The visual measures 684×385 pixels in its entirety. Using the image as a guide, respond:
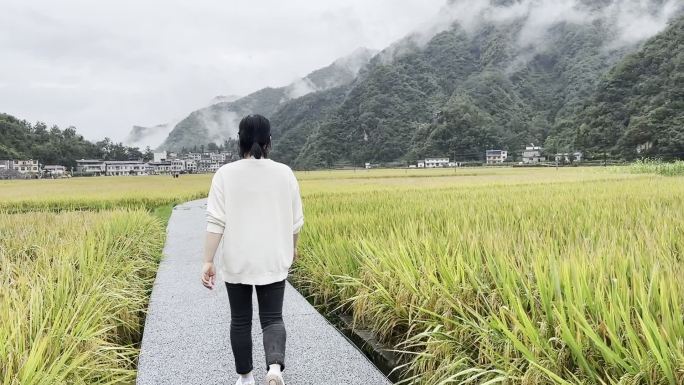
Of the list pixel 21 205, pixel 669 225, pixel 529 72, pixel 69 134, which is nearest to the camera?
pixel 669 225

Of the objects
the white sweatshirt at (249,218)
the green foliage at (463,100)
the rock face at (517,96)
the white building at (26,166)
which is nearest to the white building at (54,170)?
the white building at (26,166)

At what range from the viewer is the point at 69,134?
104875 millimetres

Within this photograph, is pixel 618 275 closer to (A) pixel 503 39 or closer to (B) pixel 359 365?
(B) pixel 359 365

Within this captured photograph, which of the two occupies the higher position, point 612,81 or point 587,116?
point 612,81

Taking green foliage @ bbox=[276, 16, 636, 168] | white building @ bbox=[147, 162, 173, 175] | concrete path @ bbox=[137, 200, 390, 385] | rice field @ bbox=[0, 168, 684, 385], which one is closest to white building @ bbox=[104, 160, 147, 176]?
white building @ bbox=[147, 162, 173, 175]

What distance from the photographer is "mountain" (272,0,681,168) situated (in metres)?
80.0

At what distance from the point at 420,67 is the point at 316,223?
105 metres

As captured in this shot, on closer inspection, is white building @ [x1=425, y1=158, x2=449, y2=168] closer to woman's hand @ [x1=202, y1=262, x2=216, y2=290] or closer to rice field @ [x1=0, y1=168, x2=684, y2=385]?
rice field @ [x1=0, y1=168, x2=684, y2=385]

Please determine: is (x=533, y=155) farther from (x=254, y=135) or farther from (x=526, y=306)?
(x=254, y=135)

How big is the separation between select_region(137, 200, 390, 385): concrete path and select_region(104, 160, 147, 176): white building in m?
101

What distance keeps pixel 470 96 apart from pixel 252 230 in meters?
93.6

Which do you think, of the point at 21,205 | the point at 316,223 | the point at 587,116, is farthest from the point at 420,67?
the point at 316,223

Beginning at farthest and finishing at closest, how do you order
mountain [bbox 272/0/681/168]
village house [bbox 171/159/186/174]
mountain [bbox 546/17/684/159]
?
village house [bbox 171/159/186/174] < mountain [bbox 272/0/681/168] < mountain [bbox 546/17/684/159]

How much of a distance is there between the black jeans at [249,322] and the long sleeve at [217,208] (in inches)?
12.5
